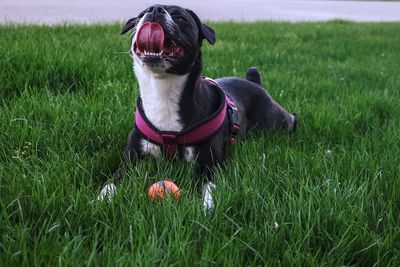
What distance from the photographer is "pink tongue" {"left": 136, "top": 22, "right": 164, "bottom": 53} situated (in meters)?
2.69

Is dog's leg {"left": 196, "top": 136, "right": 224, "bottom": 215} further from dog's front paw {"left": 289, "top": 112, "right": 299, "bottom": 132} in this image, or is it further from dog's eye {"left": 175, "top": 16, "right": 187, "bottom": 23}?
dog's front paw {"left": 289, "top": 112, "right": 299, "bottom": 132}

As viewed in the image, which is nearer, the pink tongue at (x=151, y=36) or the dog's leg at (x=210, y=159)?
the pink tongue at (x=151, y=36)

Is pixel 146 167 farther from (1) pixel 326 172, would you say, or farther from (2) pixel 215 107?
(1) pixel 326 172

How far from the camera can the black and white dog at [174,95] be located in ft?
8.95

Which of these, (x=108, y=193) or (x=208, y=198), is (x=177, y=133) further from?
(x=108, y=193)

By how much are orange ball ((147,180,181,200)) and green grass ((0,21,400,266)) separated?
60 millimetres

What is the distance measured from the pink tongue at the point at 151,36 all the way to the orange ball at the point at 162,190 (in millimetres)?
740

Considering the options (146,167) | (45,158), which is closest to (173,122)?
(146,167)

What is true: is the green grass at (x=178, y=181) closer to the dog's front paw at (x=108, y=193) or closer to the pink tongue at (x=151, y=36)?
the dog's front paw at (x=108, y=193)

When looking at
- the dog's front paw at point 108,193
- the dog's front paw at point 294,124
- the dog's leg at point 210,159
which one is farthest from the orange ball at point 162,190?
the dog's front paw at point 294,124

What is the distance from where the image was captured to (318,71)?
19.7 feet

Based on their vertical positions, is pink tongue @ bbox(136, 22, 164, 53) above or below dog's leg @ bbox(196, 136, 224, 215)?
above

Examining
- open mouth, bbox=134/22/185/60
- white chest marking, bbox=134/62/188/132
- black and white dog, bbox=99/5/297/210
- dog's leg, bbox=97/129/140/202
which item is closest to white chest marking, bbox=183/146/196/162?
black and white dog, bbox=99/5/297/210

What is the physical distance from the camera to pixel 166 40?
2.74 m
